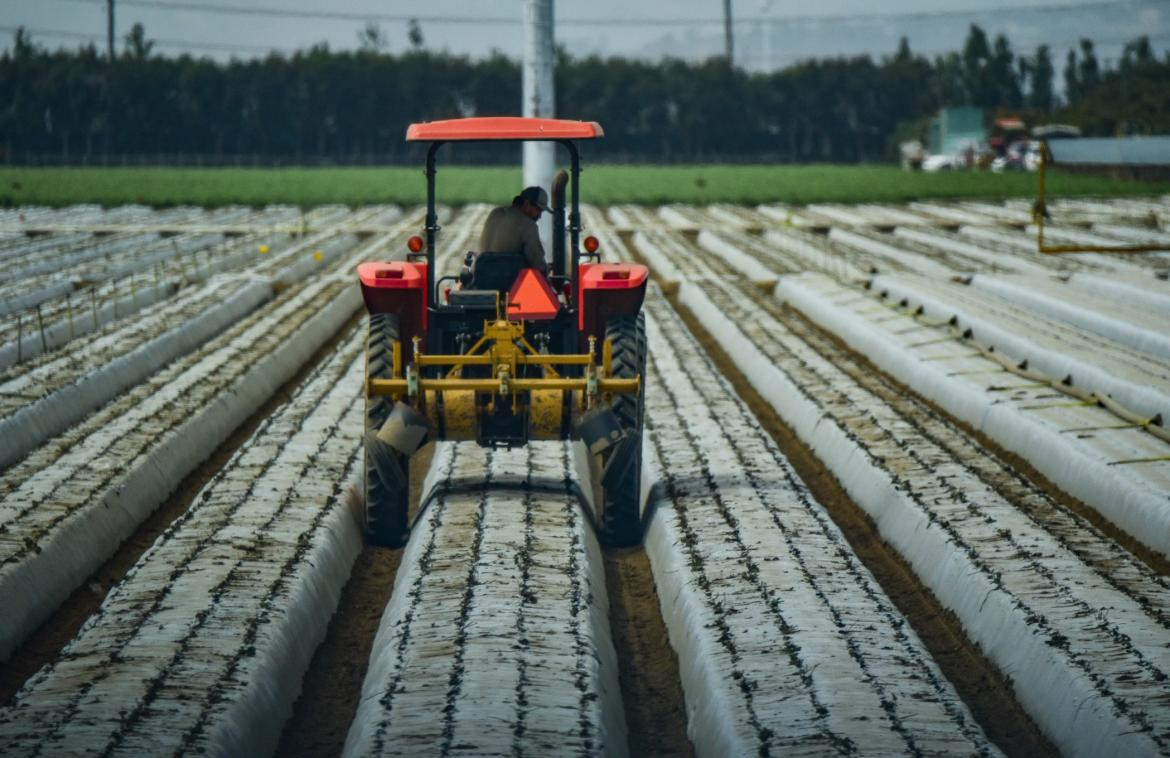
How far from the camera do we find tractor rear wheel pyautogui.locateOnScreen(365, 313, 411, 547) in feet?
29.9

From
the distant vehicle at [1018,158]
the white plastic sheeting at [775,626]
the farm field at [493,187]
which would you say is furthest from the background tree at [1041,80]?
the white plastic sheeting at [775,626]

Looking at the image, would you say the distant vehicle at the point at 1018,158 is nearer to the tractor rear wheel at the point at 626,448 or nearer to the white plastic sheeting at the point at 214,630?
the tractor rear wheel at the point at 626,448

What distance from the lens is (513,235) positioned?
9.36 metres

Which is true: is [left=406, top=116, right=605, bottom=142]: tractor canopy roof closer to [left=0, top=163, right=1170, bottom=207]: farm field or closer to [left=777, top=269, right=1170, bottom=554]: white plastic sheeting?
[left=777, top=269, right=1170, bottom=554]: white plastic sheeting

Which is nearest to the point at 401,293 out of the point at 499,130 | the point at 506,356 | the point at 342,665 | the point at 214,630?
the point at 506,356

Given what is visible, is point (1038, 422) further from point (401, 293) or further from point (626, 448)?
point (401, 293)

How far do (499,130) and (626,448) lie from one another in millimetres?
1898

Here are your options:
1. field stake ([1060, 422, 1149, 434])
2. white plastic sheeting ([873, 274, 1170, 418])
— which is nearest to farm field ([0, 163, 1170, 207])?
white plastic sheeting ([873, 274, 1170, 418])

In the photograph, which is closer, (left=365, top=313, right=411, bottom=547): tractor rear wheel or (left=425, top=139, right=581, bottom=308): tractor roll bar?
(left=365, top=313, right=411, bottom=547): tractor rear wheel

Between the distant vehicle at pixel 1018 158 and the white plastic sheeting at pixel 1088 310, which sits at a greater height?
the distant vehicle at pixel 1018 158

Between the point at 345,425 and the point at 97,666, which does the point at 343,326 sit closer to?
the point at 345,425

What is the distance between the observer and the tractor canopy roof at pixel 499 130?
895cm

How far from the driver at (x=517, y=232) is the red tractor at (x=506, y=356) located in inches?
1.8

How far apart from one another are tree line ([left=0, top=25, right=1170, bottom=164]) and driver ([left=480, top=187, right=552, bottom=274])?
69.0m
